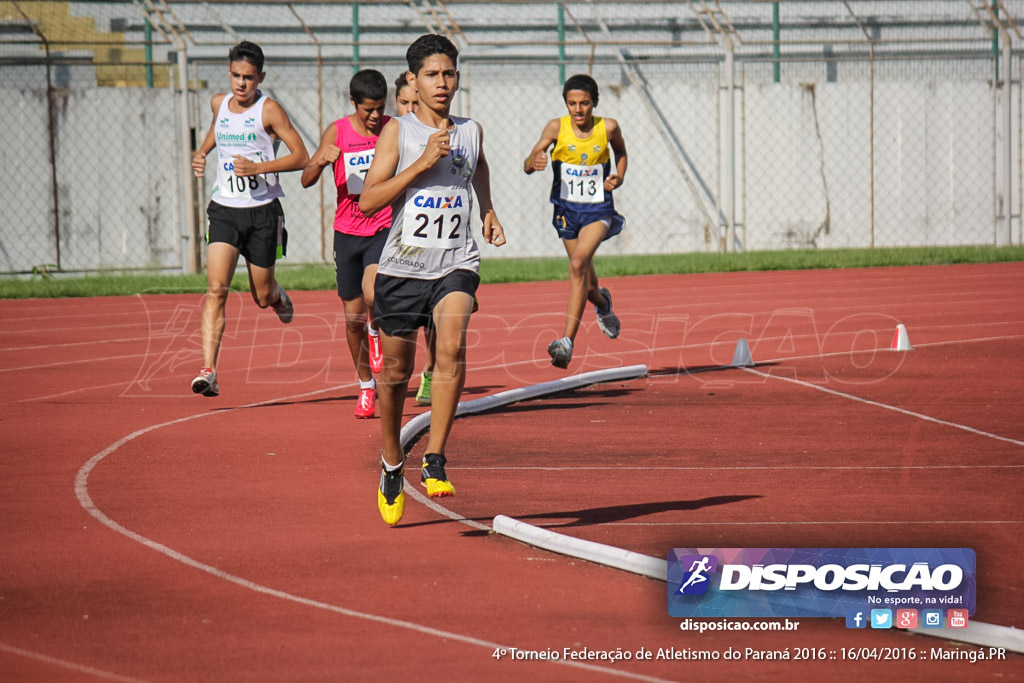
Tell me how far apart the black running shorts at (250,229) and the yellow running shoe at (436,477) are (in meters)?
3.91

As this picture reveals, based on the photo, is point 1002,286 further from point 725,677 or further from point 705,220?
point 725,677

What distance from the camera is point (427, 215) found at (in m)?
6.32

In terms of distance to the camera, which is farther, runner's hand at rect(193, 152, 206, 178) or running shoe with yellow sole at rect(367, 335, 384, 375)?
runner's hand at rect(193, 152, 206, 178)

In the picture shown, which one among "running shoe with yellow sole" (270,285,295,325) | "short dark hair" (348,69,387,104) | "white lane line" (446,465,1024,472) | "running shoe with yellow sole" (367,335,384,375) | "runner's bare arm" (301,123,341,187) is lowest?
"white lane line" (446,465,1024,472)

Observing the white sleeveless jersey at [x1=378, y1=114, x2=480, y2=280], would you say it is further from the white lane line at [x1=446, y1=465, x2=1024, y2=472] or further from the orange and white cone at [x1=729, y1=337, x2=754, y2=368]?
the orange and white cone at [x1=729, y1=337, x2=754, y2=368]

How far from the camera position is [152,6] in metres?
21.1

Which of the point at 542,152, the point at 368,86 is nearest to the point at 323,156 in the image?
the point at 368,86

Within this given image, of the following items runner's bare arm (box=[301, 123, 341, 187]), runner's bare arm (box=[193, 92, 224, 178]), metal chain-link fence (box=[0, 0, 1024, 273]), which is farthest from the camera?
metal chain-link fence (box=[0, 0, 1024, 273])

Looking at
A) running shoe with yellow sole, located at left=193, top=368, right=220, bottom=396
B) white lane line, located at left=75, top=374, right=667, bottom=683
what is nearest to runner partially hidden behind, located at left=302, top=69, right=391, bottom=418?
running shoe with yellow sole, located at left=193, top=368, right=220, bottom=396

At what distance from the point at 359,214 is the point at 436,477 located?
3337 mm

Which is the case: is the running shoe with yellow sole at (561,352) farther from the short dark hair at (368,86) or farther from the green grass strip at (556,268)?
the green grass strip at (556,268)

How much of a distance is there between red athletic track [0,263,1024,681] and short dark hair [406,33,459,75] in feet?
6.75

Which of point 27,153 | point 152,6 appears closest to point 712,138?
point 152,6

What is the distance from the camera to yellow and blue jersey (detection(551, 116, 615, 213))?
37.5 ft
